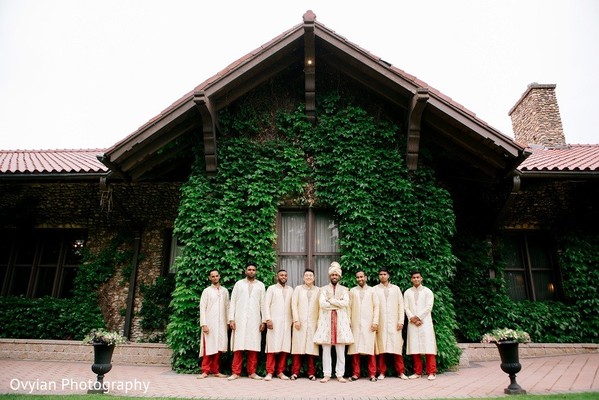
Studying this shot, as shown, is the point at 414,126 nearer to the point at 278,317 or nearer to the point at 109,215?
the point at 278,317

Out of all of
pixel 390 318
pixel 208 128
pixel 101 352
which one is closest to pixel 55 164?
pixel 208 128

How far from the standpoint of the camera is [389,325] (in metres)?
6.40

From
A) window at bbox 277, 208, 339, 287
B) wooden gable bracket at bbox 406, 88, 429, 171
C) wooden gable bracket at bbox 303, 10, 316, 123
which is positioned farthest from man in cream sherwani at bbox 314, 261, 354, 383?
wooden gable bracket at bbox 303, 10, 316, 123

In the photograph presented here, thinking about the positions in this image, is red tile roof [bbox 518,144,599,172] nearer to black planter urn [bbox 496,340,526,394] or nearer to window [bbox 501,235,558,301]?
window [bbox 501,235,558,301]

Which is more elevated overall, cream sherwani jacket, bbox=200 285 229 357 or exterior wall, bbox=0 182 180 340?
exterior wall, bbox=0 182 180 340

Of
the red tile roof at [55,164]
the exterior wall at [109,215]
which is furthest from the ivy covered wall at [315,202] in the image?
the red tile roof at [55,164]

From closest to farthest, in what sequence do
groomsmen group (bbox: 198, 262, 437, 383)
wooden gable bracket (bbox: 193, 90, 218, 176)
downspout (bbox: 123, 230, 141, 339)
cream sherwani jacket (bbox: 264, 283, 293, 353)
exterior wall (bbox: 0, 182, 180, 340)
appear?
groomsmen group (bbox: 198, 262, 437, 383) → cream sherwani jacket (bbox: 264, 283, 293, 353) → wooden gable bracket (bbox: 193, 90, 218, 176) → downspout (bbox: 123, 230, 141, 339) → exterior wall (bbox: 0, 182, 180, 340)

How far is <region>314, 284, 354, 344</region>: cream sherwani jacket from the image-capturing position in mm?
6137

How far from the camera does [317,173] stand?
751 cm

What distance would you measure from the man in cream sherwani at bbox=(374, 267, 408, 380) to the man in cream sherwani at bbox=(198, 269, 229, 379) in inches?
103

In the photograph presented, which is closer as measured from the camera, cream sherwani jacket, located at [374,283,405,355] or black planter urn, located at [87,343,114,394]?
black planter urn, located at [87,343,114,394]

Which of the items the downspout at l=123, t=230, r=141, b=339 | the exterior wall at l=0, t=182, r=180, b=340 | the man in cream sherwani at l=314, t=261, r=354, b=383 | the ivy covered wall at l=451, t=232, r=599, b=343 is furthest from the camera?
the exterior wall at l=0, t=182, r=180, b=340

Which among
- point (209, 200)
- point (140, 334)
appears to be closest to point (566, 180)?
point (209, 200)

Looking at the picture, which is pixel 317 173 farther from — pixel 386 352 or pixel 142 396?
pixel 142 396
